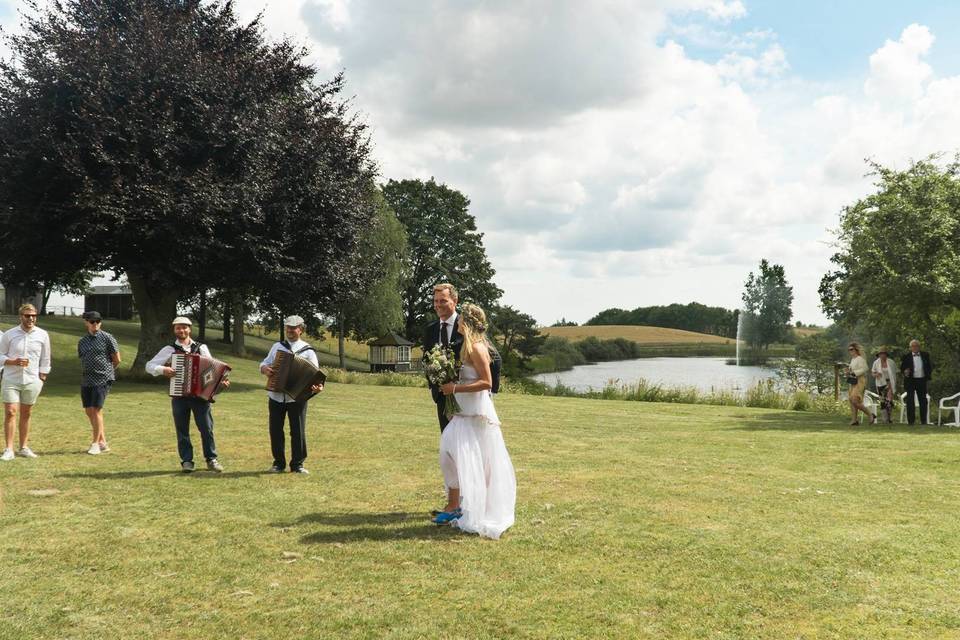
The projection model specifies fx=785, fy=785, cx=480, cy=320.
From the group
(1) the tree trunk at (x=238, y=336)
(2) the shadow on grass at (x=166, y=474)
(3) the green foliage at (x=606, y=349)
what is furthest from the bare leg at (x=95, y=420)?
(3) the green foliage at (x=606, y=349)

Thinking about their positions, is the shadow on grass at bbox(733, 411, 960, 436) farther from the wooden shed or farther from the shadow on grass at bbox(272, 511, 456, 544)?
the wooden shed

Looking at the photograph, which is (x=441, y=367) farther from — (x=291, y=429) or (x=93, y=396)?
(x=93, y=396)

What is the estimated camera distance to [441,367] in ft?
26.0

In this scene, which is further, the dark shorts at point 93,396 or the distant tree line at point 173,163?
the distant tree line at point 173,163

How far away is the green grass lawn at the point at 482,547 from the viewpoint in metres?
5.50

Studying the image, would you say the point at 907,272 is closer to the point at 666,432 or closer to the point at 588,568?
the point at 666,432

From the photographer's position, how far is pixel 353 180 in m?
29.0

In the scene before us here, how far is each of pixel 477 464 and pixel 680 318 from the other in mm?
141091

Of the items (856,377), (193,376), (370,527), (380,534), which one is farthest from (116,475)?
(856,377)

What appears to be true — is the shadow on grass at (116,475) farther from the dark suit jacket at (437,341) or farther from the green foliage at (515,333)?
the green foliage at (515,333)

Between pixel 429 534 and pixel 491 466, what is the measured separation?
91cm

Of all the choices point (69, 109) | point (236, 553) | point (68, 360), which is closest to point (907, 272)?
point (236, 553)

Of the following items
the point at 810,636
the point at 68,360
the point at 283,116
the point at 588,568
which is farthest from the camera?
the point at 68,360

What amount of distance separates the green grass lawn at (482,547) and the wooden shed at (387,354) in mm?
41292
